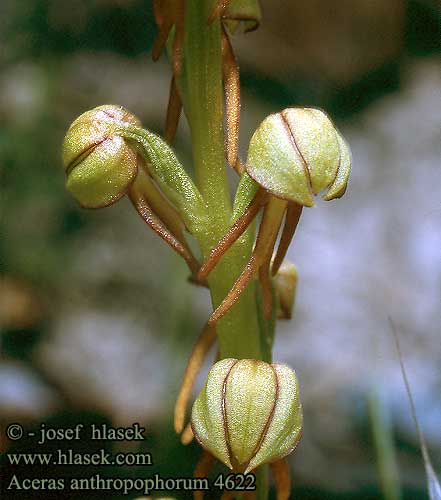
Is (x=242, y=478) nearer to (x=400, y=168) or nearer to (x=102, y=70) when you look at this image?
(x=400, y=168)

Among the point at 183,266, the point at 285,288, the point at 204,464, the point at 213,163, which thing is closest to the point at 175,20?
the point at 213,163

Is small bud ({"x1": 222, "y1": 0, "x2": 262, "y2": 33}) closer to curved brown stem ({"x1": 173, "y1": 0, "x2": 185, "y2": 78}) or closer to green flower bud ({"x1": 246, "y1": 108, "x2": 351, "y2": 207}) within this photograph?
curved brown stem ({"x1": 173, "y1": 0, "x2": 185, "y2": 78})

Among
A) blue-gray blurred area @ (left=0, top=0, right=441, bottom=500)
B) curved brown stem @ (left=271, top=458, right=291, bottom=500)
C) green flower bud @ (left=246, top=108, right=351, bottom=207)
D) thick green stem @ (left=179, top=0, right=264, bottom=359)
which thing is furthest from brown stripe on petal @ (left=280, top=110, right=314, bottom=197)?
blue-gray blurred area @ (left=0, top=0, right=441, bottom=500)

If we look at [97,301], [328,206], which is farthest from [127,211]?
[328,206]

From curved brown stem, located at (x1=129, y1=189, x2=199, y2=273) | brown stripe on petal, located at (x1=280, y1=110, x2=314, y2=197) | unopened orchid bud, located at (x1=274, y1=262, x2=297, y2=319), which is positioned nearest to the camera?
brown stripe on petal, located at (x1=280, y1=110, x2=314, y2=197)

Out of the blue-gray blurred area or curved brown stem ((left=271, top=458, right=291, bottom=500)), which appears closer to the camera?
curved brown stem ((left=271, top=458, right=291, bottom=500))
